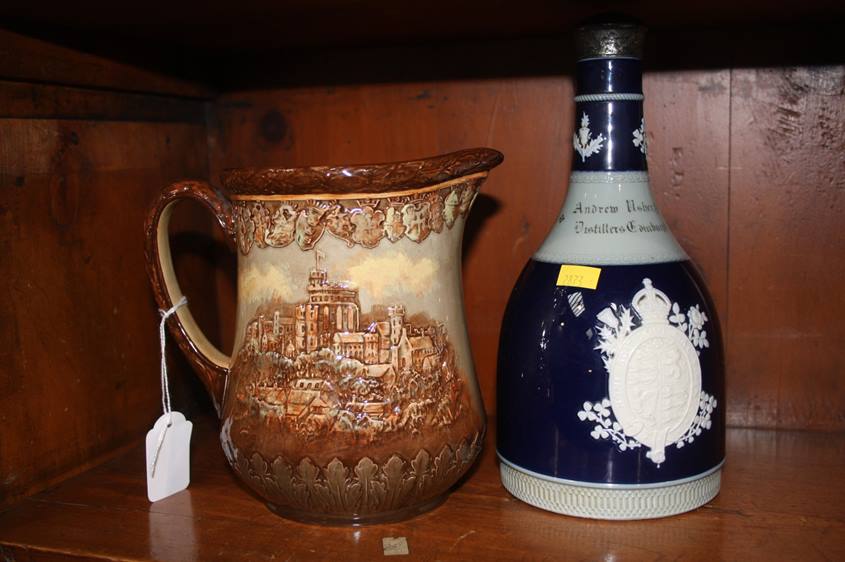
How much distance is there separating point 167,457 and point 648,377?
15.9 inches

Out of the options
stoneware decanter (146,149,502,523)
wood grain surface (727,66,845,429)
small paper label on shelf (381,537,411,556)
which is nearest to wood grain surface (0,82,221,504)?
stoneware decanter (146,149,502,523)

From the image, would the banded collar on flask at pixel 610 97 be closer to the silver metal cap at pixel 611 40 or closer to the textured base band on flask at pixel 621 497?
Result: the silver metal cap at pixel 611 40

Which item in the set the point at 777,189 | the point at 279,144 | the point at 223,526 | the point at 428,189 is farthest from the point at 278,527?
the point at 777,189

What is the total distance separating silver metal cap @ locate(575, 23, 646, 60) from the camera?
65 centimetres

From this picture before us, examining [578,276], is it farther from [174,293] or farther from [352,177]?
[174,293]

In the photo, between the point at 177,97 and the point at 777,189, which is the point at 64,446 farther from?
the point at 777,189

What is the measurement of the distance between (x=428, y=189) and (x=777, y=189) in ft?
1.31

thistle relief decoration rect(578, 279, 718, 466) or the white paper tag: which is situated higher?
thistle relief decoration rect(578, 279, 718, 466)

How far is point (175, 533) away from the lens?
2.10 feet

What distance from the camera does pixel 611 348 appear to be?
62cm

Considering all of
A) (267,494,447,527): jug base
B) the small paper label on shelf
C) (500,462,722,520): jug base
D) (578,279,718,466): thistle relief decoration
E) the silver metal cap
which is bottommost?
the small paper label on shelf

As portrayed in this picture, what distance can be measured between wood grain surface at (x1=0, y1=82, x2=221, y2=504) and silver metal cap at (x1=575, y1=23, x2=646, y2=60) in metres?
0.44

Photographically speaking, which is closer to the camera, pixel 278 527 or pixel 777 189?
pixel 278 527

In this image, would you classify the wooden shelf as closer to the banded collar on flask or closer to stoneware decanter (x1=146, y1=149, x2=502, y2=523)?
stoneware decanter (x1=146, y1=149, x2=502, y2=523)
